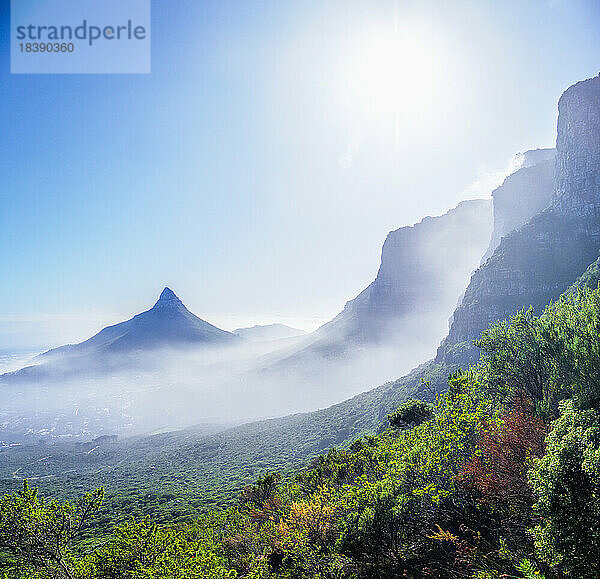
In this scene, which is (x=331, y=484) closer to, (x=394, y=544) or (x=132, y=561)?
(x=394, y=544)

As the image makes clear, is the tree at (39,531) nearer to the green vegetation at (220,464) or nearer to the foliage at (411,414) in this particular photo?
the foliage at (411,414)

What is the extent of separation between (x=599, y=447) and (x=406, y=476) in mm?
10945

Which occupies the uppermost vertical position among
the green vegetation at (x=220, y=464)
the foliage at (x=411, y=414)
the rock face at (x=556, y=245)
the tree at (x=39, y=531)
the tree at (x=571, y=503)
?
the rock face at (x=556, y=245)

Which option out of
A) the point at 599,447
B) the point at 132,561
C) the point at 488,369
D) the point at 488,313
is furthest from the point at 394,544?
the point at 488,313

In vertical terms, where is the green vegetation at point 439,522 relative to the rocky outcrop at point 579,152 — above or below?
below

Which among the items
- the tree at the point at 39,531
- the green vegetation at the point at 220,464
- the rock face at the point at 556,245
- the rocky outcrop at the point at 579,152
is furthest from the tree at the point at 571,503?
the rocky outcrop at the point at 579,152

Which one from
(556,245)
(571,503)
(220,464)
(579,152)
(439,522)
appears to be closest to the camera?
(571,503)

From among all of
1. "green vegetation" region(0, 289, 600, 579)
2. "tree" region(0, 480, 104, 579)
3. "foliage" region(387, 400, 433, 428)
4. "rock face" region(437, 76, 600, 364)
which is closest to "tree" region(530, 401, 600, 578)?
"green vegetation" region(0, 289, 600, 579)

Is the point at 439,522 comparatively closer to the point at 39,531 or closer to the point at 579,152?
the point at 39,531

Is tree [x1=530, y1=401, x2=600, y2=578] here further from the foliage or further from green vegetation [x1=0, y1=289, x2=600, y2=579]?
the foliage

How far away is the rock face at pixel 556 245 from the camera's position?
13189cm

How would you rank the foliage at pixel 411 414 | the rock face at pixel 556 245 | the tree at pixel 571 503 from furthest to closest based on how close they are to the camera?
1. the rock face at pixel 556 245
2. the foliage at pixel 411 414
3. the tree at pixel 571 503

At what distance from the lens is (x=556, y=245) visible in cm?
13925

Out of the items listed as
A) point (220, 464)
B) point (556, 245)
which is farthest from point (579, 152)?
point (220, 464)
